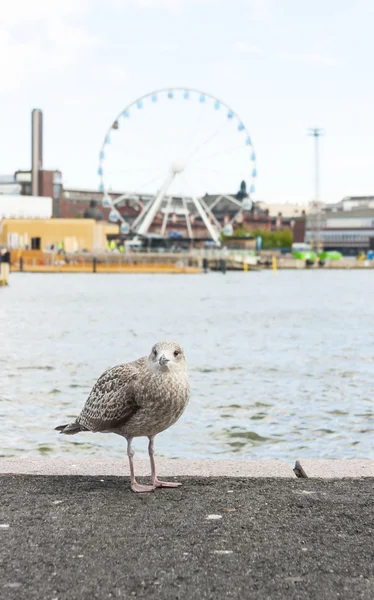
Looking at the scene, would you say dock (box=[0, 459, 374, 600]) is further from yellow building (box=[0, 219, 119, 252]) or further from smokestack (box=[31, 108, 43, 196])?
smokestack (box=[31, 108, 43, 196])

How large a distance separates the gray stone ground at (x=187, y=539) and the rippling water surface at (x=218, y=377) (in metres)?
4.70

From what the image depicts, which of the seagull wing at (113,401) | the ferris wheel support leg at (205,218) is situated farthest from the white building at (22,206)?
the seagull wing at (113,401)

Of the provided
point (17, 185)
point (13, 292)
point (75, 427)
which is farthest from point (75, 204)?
point (75, 427)

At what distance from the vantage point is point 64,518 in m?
5.29

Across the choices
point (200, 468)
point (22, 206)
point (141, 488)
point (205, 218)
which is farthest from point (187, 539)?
point (22, 206)

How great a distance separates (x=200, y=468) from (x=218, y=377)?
39.0 feet

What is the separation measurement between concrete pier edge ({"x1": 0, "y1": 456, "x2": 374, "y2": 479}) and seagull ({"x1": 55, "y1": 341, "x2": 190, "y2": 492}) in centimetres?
40

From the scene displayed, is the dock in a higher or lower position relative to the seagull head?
lower

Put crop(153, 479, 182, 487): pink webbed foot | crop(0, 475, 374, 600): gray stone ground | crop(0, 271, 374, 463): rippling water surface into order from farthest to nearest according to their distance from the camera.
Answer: crop(0, 271, 374, 463): rippling water surface, crop(153, 479, 182, 487): pink webbed foot, crop(0, 475, 374, 600): gray stone ground

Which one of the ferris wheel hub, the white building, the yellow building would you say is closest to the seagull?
the ferris wheel hub

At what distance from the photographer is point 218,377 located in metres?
18.5

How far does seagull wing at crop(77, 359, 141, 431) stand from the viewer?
A: 232 inches

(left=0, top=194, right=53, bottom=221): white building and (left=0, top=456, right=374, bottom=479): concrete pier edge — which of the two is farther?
(left=0, top=194, right=53, bottom=221): white building

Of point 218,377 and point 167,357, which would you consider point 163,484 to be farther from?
point 218,377
